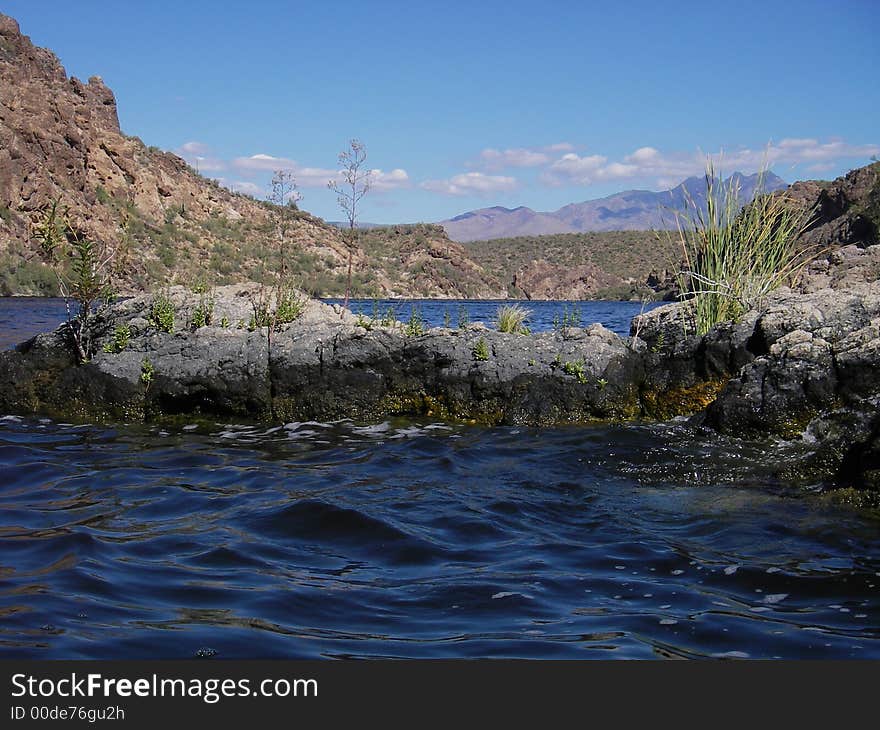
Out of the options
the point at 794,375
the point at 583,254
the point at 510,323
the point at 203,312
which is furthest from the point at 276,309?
the point at 583,254

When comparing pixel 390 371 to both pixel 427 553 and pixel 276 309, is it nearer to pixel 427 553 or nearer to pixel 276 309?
pixel 276 309

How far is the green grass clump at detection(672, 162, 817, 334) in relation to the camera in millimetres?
10023

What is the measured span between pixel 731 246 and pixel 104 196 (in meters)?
51.2

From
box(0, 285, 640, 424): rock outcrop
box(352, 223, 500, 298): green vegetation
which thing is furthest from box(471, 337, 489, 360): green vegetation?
box(352, 223, 500, 298): green vegetation

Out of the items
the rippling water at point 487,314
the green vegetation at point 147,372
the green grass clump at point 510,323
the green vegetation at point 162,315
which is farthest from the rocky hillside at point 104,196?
the green grass clump at point 510,323

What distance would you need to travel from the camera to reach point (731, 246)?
32.8 feet

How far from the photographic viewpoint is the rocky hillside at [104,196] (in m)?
45.9

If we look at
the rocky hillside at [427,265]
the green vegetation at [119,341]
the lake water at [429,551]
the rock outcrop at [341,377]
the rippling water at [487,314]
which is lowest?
the lake water at [429,551]

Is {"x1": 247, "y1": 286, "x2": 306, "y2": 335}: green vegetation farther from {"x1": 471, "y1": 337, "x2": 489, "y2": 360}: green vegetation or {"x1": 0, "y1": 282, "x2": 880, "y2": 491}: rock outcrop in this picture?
{"x1": 471, "y1": 337, "x2": 489, "y2": 360}: green vegetation

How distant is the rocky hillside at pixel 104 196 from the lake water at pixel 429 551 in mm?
32175

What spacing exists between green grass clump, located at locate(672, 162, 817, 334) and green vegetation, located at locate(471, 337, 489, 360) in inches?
104

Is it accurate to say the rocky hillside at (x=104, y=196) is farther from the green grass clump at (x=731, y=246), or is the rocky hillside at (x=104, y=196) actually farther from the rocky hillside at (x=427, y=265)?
the green grass clump at (x=731, y=246)

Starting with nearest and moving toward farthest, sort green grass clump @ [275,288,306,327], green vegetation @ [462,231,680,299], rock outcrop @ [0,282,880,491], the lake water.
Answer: the lake water < rock outcrop @ [0,282,880,491] < green grass clump @ [275,288,306,327] < green vegetation @ [462,231,680,299]

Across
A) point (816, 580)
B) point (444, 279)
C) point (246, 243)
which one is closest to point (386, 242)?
point (444, 279)
